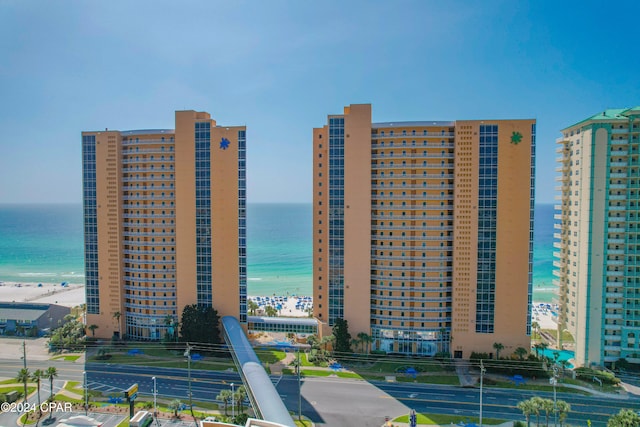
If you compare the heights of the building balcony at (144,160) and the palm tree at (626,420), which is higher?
the building balcony at (144,160)

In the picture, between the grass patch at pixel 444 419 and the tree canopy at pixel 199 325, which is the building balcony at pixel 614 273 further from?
the tree canopy at pixel 199 325

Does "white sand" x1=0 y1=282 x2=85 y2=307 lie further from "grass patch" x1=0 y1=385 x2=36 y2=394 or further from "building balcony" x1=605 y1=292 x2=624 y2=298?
"building balcony" x1=605 y1=292 x2=624 y2=298

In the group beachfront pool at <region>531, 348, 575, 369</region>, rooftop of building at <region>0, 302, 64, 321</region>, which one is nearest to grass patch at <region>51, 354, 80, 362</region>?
rooftop of building at <region>0, 302, 64, 321</region>

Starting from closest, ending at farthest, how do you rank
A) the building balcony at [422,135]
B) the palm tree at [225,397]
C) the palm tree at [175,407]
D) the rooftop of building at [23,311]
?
the palm tree at [225,397]
the palm tree at [175,407]
the building balcony at [422,135]
the rooftop of building at [23,311]

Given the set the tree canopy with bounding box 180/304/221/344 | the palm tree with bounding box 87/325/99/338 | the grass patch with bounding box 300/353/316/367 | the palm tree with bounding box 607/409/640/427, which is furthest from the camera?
the palm tree with bounding box 87/325/99/338

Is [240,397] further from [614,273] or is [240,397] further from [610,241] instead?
[610,241]

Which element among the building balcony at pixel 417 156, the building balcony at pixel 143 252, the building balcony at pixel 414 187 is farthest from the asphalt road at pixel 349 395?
the building balcony at pixel 417 156

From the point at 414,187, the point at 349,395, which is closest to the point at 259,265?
the point at 414,187
